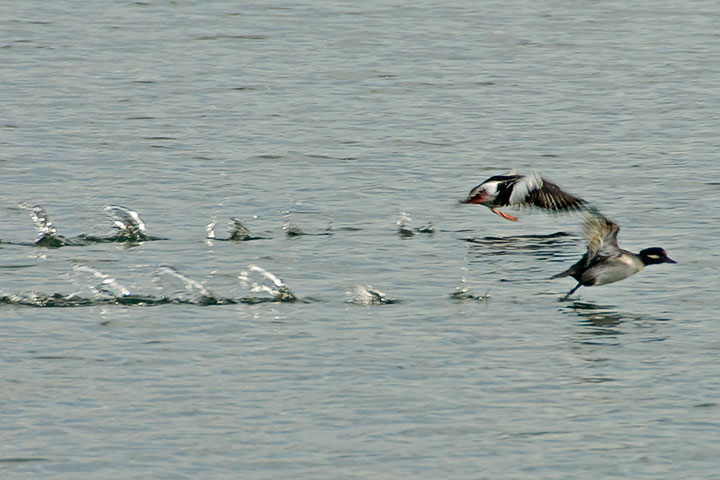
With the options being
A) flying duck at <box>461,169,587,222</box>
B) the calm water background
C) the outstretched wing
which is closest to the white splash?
the calm water background

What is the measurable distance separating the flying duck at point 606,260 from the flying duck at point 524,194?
2.00 m

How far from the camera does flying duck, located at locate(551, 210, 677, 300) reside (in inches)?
541

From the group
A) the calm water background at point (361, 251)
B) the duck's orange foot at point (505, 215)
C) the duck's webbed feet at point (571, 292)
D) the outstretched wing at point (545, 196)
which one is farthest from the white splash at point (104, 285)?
the duck's orange foot at point (505, 215)

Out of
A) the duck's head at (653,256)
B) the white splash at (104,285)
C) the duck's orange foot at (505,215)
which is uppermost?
the duck's head at (653,256)

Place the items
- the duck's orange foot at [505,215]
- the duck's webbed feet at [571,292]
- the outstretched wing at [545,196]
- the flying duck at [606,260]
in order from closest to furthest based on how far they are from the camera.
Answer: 1. the flying duck at [606,260]
2. the duck's webbed feet at [571,292]
3. the outstretched wing at [545,196]
4. the duck's orange foot at [505,215]

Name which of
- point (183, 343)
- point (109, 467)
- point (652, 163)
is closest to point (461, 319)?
point (183, 343)

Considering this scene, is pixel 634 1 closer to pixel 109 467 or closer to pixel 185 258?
pixel 185 258

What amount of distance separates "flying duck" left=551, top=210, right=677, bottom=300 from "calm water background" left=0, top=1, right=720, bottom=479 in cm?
27

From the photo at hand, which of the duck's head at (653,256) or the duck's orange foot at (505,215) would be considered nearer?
the duck's head at (653,256)

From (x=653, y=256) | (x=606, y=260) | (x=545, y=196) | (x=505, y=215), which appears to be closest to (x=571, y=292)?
(x=606, y=260)

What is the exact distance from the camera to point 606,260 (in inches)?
543

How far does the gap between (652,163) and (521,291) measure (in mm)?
6373

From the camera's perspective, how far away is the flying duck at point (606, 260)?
13.7m

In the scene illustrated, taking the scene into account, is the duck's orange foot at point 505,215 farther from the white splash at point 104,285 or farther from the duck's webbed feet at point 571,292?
the white splash at point 104,285
